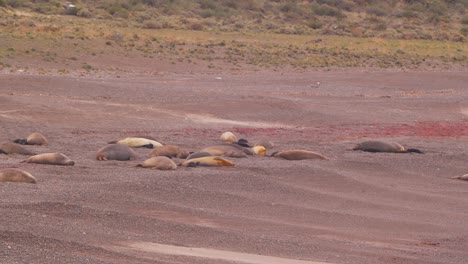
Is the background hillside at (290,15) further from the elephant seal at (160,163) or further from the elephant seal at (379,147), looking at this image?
the elephant seal at (160,163)

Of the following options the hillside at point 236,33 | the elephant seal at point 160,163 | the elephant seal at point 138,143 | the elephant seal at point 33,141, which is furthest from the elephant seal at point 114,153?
the hillside at point 236,33

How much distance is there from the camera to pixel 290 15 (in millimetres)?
58156

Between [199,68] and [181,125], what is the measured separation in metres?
12.1

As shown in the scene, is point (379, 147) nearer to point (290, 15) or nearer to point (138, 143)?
point (138, 143)

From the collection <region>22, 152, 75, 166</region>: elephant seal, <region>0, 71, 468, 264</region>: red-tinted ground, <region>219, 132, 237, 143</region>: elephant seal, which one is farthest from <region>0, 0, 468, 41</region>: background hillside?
<region>22, 152, 75, 166</region>: elephant seal

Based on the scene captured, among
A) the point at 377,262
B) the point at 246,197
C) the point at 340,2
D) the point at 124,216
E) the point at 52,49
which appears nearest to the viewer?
the point at 377,262

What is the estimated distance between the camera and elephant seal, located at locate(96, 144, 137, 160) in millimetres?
12641

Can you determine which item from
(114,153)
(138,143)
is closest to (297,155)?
(138,143)

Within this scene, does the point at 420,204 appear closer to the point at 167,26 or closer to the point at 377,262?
the point at 377,262

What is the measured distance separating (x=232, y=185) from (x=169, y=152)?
1.83 meters

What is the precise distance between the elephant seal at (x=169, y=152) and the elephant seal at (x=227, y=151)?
0.37 meters

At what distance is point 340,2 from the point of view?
67.2m

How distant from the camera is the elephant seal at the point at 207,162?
1236cm

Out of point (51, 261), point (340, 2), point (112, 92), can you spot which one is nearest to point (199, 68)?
point (112, 92)
